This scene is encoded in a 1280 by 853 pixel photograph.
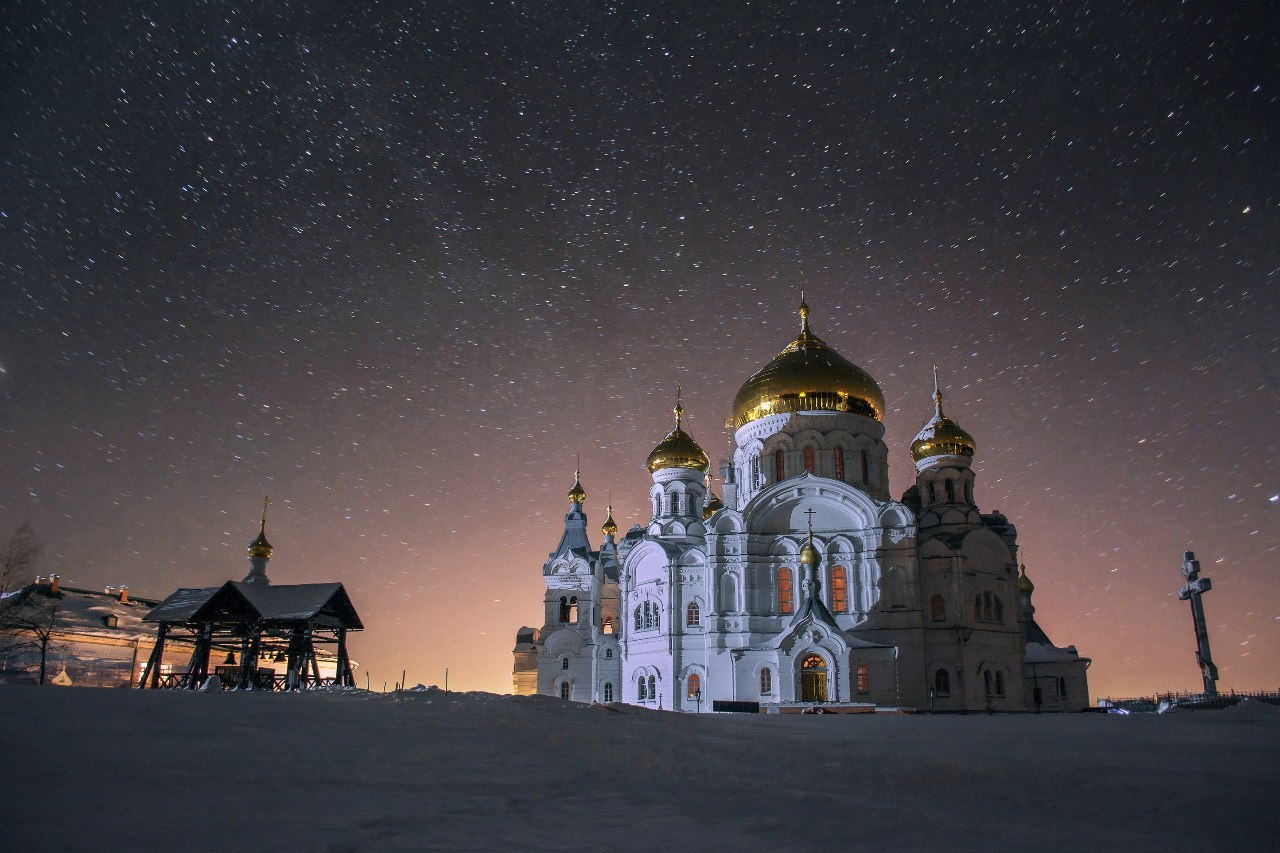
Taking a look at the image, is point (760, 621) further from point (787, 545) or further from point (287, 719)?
point (287, 719)

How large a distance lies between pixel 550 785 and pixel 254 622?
21040 millimetres

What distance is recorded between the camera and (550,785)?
26.2ft

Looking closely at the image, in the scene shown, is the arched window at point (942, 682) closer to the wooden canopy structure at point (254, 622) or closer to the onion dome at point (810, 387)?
the onion dome at point (810, 387)

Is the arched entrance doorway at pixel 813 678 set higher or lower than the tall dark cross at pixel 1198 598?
lower

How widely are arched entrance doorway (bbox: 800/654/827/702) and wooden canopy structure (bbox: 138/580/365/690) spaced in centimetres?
1668

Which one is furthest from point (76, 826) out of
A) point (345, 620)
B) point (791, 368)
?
point (791, 368)

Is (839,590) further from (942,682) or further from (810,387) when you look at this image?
(810,387)

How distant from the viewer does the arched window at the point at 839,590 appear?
3722cm

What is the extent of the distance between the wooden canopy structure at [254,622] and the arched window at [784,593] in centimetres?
1780

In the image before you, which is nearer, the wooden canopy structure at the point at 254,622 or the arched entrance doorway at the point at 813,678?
the wooden canopy structure at the point at 254,622

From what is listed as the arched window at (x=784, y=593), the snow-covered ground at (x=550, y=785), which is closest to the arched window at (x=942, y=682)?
the arched window at (x=784, y=593)

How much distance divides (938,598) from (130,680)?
36.3m

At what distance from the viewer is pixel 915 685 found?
35062mm

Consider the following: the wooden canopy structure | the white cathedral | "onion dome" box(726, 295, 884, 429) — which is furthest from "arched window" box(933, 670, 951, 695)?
the wooden canopy structure
